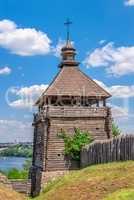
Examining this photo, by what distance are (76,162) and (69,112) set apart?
3.79 m

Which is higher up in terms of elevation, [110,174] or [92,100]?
[92,100]

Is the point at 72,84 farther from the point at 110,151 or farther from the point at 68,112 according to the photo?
the point at 110,151

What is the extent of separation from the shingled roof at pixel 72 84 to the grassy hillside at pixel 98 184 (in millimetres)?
15569

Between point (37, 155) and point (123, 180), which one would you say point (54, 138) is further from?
point (123, 180)

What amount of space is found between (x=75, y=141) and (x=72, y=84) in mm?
4808

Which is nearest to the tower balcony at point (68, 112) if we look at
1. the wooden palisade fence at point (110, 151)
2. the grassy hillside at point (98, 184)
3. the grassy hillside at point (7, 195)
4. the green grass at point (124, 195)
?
the wooden palisade fence at point (110, 151)

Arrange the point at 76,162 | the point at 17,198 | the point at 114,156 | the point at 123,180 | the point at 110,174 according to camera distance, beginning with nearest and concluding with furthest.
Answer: the point at 17,198
the point at 123,180
the point at 110,174
the point at 114,156
the point at 76,162

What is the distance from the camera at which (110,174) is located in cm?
2439

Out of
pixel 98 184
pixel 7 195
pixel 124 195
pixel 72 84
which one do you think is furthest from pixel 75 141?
pixel 7 195

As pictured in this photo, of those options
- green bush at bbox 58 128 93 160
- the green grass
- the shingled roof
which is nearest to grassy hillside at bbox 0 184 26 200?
the green grass

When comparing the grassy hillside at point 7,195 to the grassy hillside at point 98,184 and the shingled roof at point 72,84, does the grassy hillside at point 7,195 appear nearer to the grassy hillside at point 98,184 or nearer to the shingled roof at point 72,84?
the grassy hillside at point 98,184

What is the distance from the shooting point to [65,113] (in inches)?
1619

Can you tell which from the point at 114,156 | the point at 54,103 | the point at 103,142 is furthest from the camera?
the point at 54,103

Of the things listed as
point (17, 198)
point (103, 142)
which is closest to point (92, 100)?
point (103, 142)
